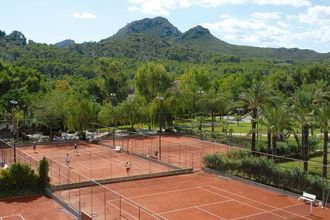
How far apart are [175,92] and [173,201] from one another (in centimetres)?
4327

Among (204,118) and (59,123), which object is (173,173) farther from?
(204,118)

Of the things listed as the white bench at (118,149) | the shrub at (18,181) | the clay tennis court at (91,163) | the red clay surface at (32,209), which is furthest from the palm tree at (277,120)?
the shrub at (18,181)

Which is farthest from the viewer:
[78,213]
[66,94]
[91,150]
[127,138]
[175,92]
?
[175,92]

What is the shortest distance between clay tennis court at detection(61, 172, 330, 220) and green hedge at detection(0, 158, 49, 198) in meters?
2.40

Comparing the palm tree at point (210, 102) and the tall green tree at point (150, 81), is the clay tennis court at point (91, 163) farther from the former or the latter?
the palm tree at point (210, 102)

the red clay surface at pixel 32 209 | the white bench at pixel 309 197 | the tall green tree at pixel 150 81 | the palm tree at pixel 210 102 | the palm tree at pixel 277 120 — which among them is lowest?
the red clay surface at pixel 32 209

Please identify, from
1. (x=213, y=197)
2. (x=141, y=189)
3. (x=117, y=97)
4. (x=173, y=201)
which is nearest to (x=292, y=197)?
(x=213, y=197)

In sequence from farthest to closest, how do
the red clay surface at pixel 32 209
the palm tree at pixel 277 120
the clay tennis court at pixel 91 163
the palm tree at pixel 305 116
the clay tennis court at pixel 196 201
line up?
the palm tree at pixel 277 120 → the clay tennis court at pixel 91 163 → the palm tree at pixel 305 116 → the clay tennis court at pixel 196 201 → the red clay surface at pixel 32 209

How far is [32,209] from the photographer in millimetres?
32438

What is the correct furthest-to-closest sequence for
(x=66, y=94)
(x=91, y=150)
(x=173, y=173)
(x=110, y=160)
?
1. (x=66, y=94)
2. (x=91, y=150)
3. (x=110, y=160)
4. (x=173, y=173)

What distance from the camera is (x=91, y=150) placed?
186ft

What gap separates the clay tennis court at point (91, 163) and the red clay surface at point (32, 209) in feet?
15.2

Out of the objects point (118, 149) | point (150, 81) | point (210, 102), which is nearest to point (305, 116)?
point (118, 149)

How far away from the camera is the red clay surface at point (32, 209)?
30562 mm
